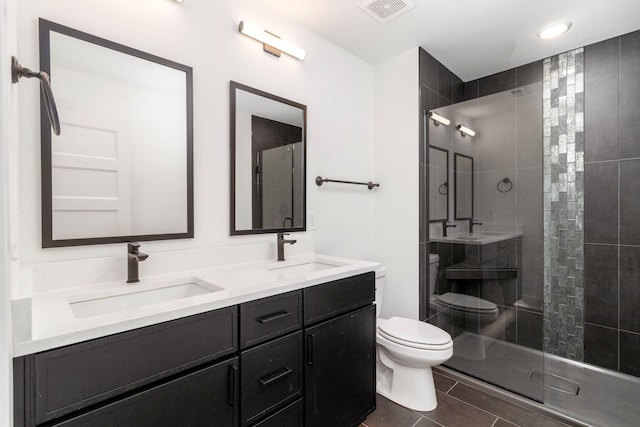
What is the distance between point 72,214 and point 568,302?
127 inches

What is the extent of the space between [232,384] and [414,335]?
3.89ft

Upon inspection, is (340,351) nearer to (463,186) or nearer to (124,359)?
(124,359)

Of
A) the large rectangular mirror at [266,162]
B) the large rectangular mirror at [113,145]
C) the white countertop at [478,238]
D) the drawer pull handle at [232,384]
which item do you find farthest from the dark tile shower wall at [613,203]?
the large rectangular mirror at [113,145]

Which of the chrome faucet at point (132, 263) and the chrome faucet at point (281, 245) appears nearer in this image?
the chrome faucet at point (132, 263)

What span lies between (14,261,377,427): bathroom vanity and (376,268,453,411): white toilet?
0.23m

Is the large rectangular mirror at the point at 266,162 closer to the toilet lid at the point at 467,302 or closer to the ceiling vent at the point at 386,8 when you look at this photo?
the ceiling vent at the point at 386,8

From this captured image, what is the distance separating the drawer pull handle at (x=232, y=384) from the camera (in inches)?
41.8

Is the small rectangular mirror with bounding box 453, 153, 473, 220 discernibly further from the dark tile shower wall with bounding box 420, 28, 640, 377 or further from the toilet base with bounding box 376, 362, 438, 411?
the toilet base with bounding box 376, 362, 438, 411

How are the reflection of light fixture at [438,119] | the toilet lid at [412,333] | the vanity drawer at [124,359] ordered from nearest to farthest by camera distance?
the vanity drawer at [124,359] → the toilet lid at [412,333] → the reflection of light fixture at [438,119]

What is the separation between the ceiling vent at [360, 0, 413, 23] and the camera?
179 centimetres

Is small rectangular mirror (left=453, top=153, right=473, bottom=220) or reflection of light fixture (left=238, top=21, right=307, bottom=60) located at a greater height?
reflection of light fixture (left=238, top=21, right=307, bottom=60)

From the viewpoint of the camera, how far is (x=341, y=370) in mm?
1501

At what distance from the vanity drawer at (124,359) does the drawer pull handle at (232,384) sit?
6cm

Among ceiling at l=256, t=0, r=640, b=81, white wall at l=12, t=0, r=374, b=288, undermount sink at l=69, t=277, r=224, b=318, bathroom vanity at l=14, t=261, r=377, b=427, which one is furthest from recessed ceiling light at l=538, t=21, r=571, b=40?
undermount sink at l=69, t=277, r=224, b=318
